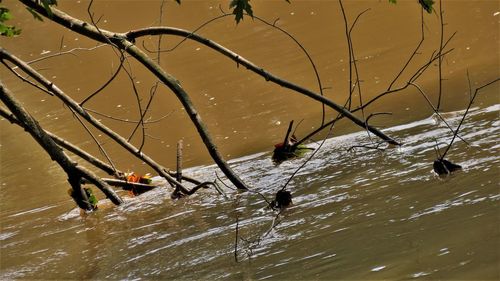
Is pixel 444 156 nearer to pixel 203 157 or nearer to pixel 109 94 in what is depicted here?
pixel 203 157

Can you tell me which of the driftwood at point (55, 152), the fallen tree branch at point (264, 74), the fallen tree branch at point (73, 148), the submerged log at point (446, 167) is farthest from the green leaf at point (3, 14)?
the submerged log at point (446, 167)

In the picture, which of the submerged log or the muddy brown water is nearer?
the muddy brown water

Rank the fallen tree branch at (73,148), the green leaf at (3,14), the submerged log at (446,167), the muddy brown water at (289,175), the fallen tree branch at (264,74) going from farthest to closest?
the fallen tree branch at (73,148)
the fallen tree branch at (264,74)
the green leaf at (3,14)
the submerged log at (446,167)
the muddy brown water at (289,175)

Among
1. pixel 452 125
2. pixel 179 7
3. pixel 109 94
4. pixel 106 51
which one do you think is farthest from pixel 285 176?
pixel 179 7

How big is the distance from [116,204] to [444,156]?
7.87 feet

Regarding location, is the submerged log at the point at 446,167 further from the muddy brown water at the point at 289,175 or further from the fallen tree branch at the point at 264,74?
the fallen tree branch at the point at 264,74

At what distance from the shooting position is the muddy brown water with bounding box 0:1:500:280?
3.71 meters

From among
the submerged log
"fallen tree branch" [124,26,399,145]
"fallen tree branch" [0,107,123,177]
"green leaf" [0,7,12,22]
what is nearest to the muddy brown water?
the submerged log

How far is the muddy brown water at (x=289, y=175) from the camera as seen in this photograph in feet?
12.2

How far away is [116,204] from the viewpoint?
19.4ft

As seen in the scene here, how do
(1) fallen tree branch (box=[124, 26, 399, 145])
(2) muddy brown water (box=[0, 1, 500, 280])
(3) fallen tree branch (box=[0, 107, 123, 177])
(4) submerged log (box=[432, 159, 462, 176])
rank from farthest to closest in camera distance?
(3) fallen tree branch (box=[0, 107, 123, 177]) < (1) fallen tree branch (box=[124, 26, 399, 145]) < (4) submerged log (box=[432, 159, 462, 176]) < (2) muddy brown water (box=[0, 1, 500, 280])

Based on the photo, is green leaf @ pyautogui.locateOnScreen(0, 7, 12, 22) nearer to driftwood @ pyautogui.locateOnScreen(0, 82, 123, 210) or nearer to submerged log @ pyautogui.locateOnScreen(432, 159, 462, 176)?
driftwood @ pyautogui.locateOnScreen(0, 82, 123, 210)

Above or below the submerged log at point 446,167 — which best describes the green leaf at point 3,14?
above

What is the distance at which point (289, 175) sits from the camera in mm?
5555
